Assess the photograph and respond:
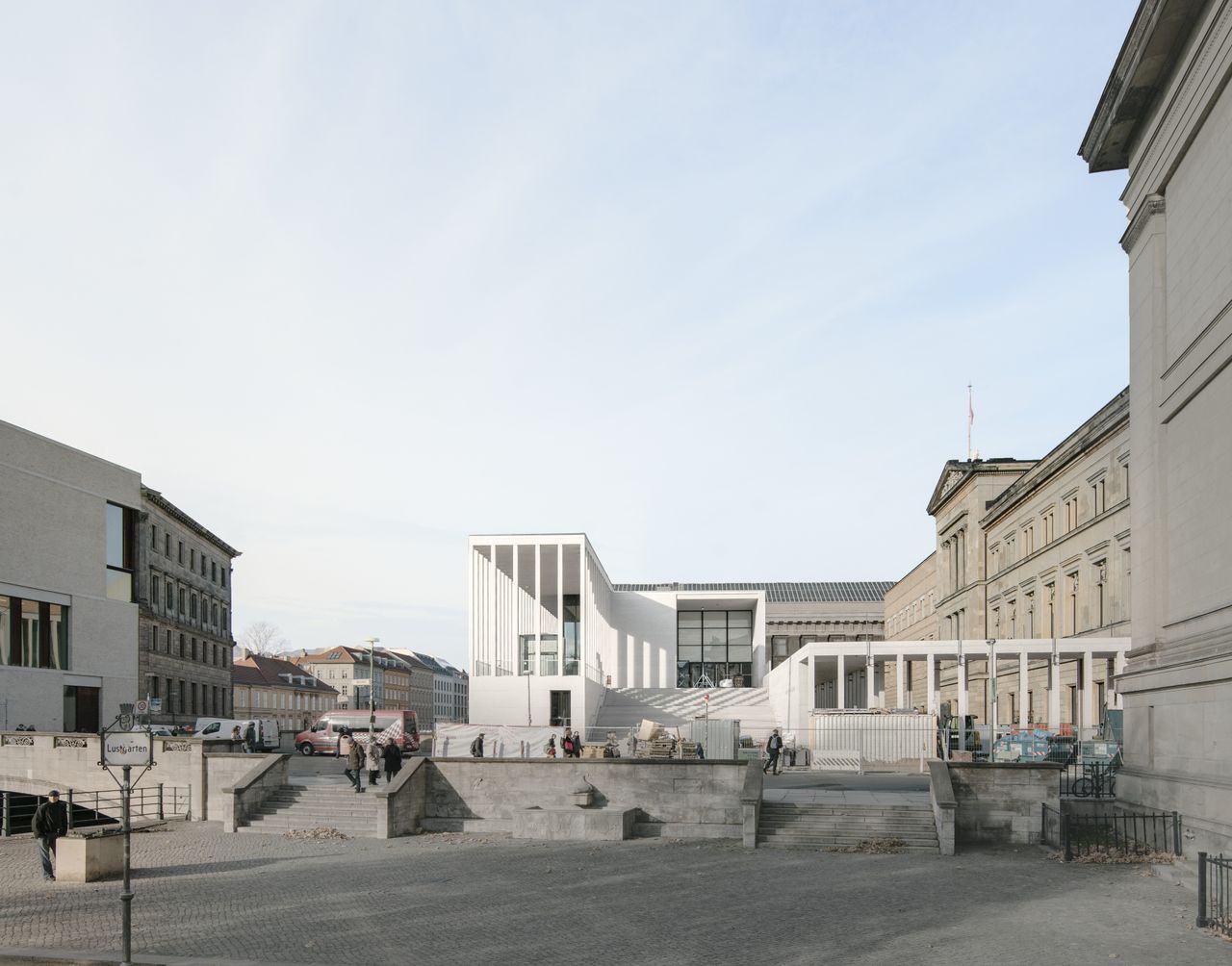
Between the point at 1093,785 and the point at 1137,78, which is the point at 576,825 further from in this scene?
the point at 1137,78

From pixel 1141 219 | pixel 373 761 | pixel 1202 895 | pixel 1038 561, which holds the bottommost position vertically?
pixel 373 761

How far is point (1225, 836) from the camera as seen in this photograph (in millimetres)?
19500

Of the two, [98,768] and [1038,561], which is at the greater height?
[1038,561]

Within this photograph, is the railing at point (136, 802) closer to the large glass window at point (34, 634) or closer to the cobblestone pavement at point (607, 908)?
the cobblestone pavement at point (607, 908)

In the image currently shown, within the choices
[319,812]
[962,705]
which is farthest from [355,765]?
[962,705]

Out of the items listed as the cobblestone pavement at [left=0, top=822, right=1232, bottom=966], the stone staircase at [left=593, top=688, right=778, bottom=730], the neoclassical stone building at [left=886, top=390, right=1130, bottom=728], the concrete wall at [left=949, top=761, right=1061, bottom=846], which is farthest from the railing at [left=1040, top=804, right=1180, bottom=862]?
the stone staircase at [left=593, top=688, right=778, bottom=730]

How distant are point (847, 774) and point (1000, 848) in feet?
38.7

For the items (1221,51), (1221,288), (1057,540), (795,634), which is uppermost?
(1221,51)

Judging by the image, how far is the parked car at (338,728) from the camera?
5503 centimetres

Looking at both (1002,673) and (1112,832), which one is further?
(1002,673)

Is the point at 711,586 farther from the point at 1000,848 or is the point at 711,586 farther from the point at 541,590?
the point at 1000,848

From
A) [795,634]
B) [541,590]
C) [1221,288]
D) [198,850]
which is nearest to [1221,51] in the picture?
[1221,288]

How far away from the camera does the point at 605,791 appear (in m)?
28.1

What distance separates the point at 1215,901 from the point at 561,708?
137 feet
